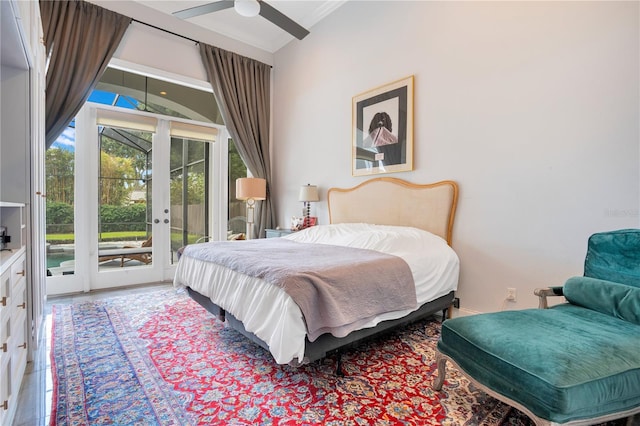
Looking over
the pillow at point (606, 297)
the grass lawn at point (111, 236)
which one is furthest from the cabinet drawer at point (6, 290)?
the pillow at point (606, 297)

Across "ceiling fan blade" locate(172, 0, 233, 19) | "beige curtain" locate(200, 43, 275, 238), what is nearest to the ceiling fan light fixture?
"ceiling fan blade" locate(172, 0, 233, 19)

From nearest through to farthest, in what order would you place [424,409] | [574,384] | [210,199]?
[574,384]
[424,409]
[210,199]

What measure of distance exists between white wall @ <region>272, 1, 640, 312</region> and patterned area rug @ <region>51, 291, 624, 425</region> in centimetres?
99

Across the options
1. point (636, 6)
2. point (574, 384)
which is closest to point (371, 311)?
point (574, 384)

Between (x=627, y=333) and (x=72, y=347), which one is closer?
(x=627, y=333)

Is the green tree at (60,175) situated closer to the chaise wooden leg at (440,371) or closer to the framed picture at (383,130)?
the framed picture at (383,130)

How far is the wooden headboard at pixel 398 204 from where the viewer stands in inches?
115

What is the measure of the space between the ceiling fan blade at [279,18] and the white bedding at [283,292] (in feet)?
6.74

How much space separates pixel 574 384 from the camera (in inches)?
44.2

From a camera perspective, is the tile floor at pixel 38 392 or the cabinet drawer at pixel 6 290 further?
Answer: the tile floor at pixel 38 392

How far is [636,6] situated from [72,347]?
457 cm

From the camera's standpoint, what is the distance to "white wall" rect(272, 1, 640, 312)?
207 cm

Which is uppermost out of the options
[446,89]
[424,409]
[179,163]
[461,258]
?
[446,89]

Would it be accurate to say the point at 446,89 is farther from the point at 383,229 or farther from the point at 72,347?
the point at 72,347
